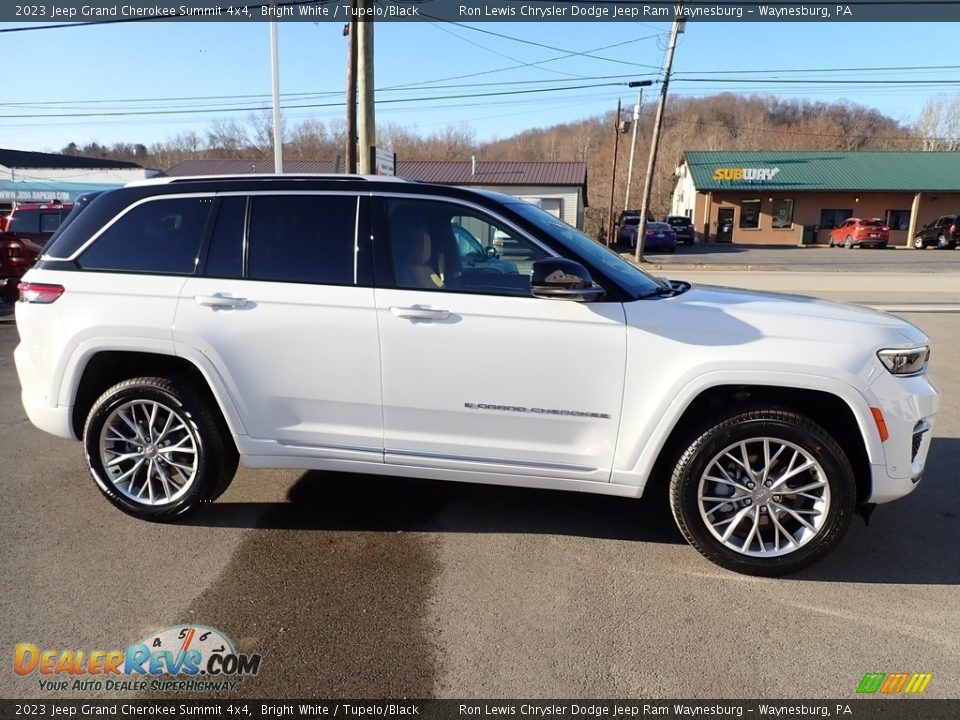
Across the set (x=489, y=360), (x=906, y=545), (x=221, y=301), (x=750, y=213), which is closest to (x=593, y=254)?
(x=489, y=360)

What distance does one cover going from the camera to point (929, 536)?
12.4 feet

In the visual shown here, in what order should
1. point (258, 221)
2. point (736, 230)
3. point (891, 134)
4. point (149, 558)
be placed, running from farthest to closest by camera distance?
1. point (891, 134)
2. point (736, 230)
3. point (258, 221)
4. point (149, 558)

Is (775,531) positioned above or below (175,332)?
below

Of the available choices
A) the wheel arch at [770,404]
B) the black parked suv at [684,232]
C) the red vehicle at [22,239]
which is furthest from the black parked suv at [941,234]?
the red vehicle at [22,239]

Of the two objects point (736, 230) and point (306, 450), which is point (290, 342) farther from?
point (736, 230)

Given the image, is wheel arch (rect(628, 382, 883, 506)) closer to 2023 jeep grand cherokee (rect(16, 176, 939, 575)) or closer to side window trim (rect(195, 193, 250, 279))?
2023 jeep grand cherokee (rect(16, 176, 939, 575))

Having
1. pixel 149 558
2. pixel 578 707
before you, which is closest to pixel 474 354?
pixel 578 707

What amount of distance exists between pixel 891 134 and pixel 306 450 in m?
99.5

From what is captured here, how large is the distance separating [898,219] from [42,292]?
4970cm

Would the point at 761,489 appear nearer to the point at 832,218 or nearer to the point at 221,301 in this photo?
the point at 221,301

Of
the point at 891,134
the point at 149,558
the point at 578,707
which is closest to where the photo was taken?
the point at 578,707

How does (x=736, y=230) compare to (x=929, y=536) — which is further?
(x=736, y=230)

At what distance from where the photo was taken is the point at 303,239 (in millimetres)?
3682

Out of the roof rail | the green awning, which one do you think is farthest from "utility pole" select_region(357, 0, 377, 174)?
the green awning
